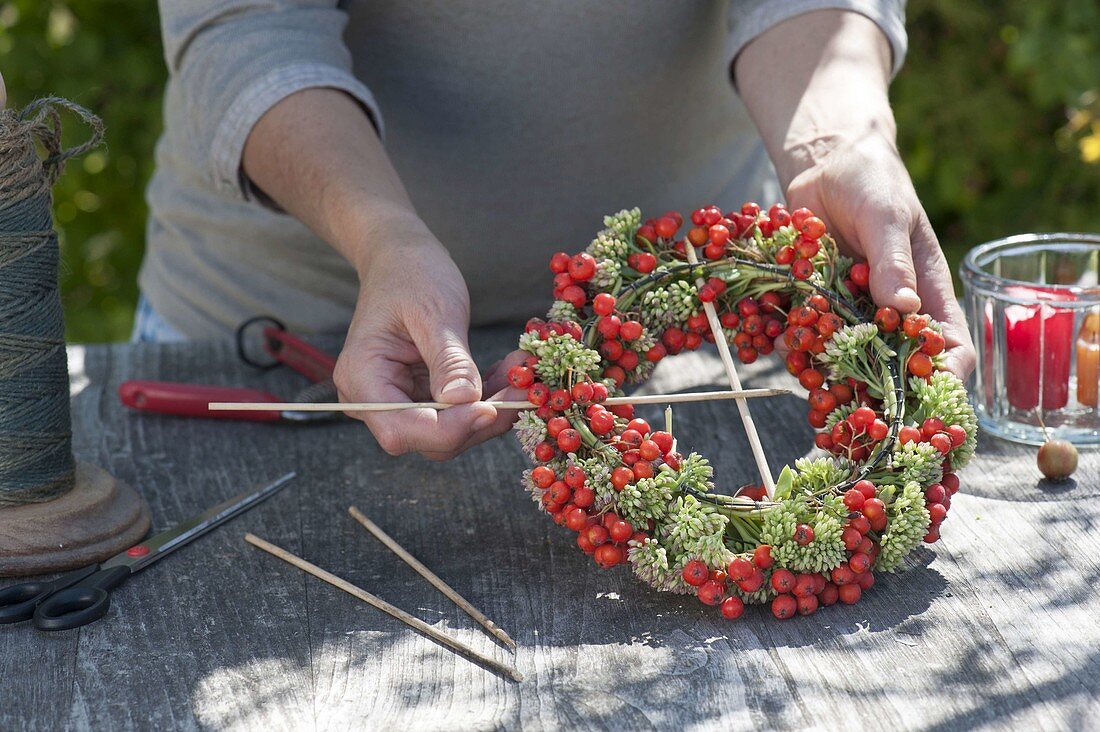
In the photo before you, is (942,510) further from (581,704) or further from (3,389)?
(3,389)

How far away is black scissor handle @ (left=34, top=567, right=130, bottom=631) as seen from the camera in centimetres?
112

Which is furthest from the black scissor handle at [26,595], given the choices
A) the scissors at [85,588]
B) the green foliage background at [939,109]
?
the green foliage background at [939,109]

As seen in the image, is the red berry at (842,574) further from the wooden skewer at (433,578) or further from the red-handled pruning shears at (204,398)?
the red-handled pruning shears at (204,398)

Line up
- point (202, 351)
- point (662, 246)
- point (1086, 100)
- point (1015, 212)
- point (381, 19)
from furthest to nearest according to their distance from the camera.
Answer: point (1015, 212), point (1086, 100), point (202, 351), point (381, 19), point (662, 246)

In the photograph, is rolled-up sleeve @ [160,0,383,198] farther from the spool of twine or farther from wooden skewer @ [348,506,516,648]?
wooden skewer @ [348,506,516,648]

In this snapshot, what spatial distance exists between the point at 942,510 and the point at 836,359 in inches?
7.4

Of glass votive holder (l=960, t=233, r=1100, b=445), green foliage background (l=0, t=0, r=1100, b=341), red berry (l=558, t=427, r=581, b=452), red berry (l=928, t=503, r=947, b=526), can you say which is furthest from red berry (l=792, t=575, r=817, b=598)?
green foliage background (l=0, t=0, r=1100, b=341)

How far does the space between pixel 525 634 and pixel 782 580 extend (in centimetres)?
25

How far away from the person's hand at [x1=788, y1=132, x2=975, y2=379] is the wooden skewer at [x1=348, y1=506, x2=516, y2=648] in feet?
1.78

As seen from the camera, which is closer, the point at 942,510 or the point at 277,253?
the point at 942,510

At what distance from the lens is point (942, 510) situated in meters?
1.16

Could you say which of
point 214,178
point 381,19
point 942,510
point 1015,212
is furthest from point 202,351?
point 1015,212

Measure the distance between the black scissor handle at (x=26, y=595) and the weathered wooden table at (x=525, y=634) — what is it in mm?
15

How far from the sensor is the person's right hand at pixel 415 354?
120 cm
